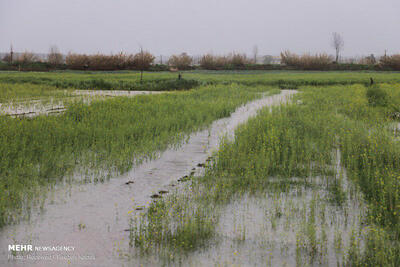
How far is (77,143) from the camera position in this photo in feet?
26.2

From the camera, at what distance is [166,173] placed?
6711 millimetres

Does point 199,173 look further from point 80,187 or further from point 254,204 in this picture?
point 80,187

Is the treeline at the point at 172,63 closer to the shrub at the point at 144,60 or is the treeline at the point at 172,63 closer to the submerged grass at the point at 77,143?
the shrub at the point at 144,60

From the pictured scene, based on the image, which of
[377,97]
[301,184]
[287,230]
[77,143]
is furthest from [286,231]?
[377,97]

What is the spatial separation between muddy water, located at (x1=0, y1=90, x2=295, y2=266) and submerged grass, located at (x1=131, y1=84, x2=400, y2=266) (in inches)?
12.1

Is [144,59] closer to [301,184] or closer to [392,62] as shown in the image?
[392,62]

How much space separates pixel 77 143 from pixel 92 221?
3.73 m

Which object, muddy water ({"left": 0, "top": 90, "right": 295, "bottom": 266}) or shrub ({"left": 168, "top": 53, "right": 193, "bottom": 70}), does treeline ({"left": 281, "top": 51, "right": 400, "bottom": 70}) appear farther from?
muddy water ({"left": 0, "top": 90, "right": 295, "bottom": 266})

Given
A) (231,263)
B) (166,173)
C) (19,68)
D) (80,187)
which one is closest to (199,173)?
(166,173)

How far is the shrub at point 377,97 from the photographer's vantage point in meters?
14.6

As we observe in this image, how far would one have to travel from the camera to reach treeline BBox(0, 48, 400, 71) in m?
45.3

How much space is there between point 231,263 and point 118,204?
2.10 metres

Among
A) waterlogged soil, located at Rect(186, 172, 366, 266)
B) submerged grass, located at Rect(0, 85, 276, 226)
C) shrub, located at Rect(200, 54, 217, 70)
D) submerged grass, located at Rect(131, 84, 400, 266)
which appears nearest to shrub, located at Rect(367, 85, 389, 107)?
submerged grass, located at Rect(131, 84, 400, 266)

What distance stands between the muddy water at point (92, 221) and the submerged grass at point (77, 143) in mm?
341
